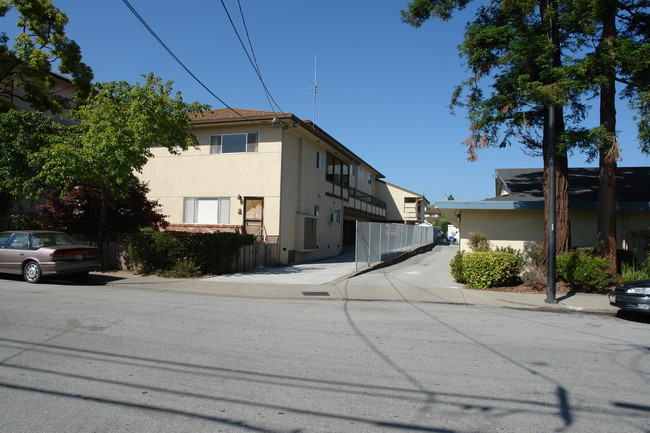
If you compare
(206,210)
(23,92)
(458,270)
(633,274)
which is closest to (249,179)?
(206,210)

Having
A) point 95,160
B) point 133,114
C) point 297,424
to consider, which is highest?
point 133,114

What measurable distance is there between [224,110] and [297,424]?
68.6ft

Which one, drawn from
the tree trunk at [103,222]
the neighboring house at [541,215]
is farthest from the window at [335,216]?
the tree trunk at [103,222]

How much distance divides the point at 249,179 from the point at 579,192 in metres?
13.5

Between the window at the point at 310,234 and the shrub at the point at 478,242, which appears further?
the window at the point at 310,234

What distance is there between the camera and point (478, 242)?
16031mm

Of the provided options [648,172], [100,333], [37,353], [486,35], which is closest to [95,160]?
[100,333]

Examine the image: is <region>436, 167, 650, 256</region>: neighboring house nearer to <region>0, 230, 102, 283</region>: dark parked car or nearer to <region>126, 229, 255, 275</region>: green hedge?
<region>126, 229, 255, 275</region>: green hedge

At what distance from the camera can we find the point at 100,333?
683cm

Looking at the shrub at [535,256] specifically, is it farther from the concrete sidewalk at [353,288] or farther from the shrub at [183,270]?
the shrub at [183,270]

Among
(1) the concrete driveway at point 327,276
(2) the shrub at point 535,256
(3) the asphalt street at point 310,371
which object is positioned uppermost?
(2) the shrub at point 535,256

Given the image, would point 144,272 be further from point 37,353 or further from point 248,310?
point 37,353

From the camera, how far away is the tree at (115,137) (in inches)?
516

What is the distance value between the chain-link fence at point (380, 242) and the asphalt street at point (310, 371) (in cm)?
837
